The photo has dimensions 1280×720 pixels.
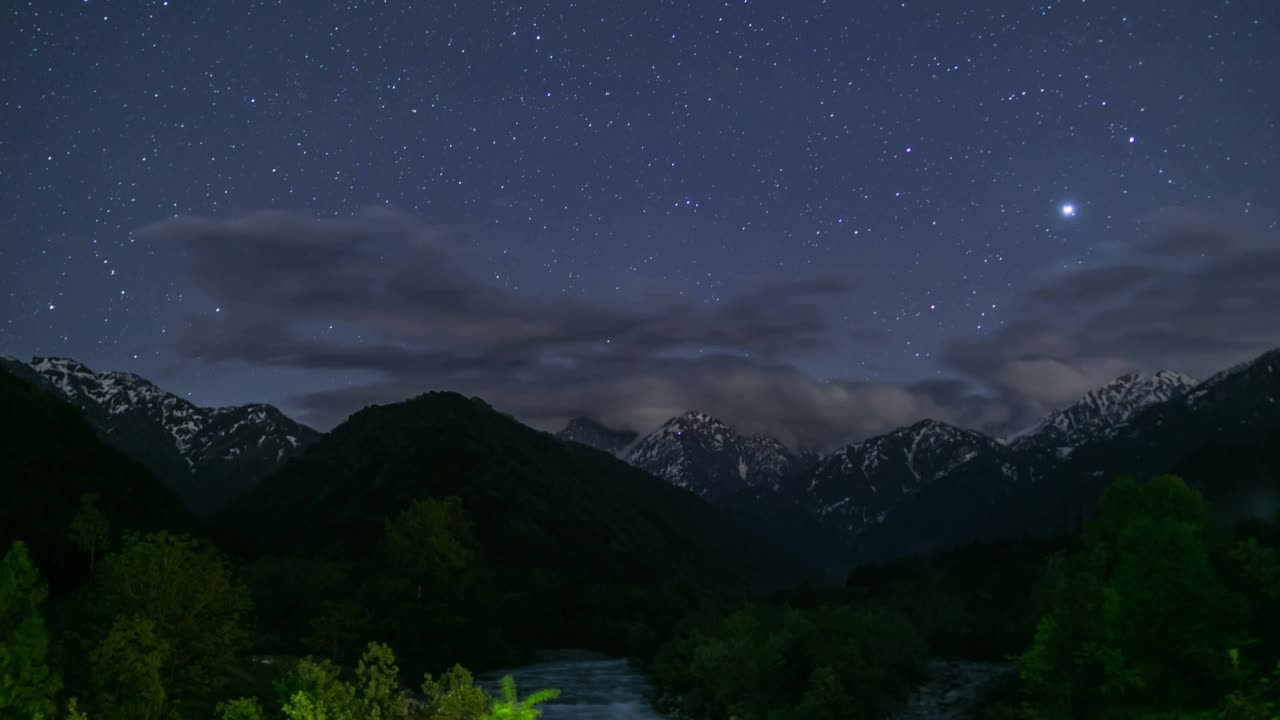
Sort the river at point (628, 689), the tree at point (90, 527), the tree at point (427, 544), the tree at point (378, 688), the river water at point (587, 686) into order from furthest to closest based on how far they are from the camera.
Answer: the tree at point (427, 544), the tree at point (90, 527), the river water at point (587, 686), the river at point (628, 689), the tree at point (378, 688)

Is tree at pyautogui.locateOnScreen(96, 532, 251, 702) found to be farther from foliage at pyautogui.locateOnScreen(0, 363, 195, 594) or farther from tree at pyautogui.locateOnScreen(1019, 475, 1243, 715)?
foliage at pyautogui.locateOnScreen(0, 363, 195, 594)

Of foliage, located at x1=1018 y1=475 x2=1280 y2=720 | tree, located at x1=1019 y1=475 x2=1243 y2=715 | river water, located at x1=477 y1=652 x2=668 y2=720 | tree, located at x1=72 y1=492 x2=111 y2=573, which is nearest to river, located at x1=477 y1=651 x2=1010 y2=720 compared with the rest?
river water, located at x1=477 y1=652 x2=668 y2=720

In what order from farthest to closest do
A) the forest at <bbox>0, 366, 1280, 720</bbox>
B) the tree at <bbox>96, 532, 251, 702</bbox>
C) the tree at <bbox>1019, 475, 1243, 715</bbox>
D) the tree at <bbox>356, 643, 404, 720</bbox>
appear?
1. the tree at <bbox>96, 532, 251, 702</bbox>
2. the tree at <bbox>1019, 475, 1243, 715</bbox>
3. the forest at <bbox>0, 366, 1280, 720</bbox>
4. the tree at <bbox>356, 643, 404, 720</bbox>

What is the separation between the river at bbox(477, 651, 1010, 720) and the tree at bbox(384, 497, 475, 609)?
12.6 meters

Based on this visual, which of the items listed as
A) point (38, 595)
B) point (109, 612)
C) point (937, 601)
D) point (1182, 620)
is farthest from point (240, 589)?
point (937, 601)

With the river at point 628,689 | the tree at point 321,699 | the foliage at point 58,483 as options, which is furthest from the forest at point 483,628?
the river at point 628,689

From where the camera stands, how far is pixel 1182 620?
136ft

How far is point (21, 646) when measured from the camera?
27203 mm

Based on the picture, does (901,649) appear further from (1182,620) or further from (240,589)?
(240,589)

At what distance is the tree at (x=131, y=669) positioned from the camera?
29062 mm

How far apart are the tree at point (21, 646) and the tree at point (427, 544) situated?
63985 mm

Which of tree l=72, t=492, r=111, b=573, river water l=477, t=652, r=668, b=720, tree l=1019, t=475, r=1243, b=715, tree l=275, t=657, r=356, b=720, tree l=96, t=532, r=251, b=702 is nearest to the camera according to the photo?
tree l=275, t=657, r=356, b=720

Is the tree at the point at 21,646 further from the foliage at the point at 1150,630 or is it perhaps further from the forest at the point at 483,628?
the foliage at the point at 1150,630

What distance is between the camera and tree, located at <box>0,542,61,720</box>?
25797 mm
